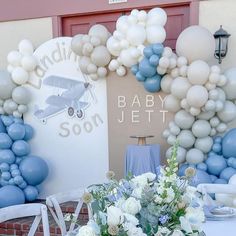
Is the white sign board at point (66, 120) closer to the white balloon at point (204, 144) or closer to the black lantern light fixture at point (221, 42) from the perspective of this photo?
the white balloon at point (204, 144)

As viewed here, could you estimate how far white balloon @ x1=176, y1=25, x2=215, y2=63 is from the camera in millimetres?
3412

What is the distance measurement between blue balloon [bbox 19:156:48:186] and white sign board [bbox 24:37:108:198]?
27cm

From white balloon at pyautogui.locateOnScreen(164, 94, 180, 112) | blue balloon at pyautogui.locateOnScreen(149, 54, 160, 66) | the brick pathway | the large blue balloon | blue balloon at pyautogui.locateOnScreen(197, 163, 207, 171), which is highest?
blue balloon at pyautogui.locateOnScreen(149, 54, 160, 66)

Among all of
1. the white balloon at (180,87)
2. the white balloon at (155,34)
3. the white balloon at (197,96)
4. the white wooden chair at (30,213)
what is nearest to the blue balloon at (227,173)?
the white balloon at (197,96)

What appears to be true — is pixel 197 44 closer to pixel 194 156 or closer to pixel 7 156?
pixel 194 156

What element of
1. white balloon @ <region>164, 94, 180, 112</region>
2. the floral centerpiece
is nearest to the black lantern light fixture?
white balloon @ <region>164, 94, 180, 112</region>

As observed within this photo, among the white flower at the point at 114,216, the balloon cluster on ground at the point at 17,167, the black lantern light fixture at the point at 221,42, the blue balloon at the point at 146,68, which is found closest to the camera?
the white flower at the point at 114,216

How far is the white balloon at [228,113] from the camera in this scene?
11.5 feet

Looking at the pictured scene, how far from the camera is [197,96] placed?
3311 mm

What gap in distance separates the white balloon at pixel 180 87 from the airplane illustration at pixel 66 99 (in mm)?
1103

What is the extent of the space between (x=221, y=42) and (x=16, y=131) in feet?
7.28

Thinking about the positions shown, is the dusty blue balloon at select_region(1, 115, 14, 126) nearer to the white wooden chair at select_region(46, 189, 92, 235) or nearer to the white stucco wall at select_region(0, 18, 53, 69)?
the white stucco wall at select_region(0, 18, 53, 69)

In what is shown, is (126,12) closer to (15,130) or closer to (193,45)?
(193,45)

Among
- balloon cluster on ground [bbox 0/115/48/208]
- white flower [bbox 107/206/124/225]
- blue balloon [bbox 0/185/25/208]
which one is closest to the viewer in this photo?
white flower [bbox 107/206/124/225]
